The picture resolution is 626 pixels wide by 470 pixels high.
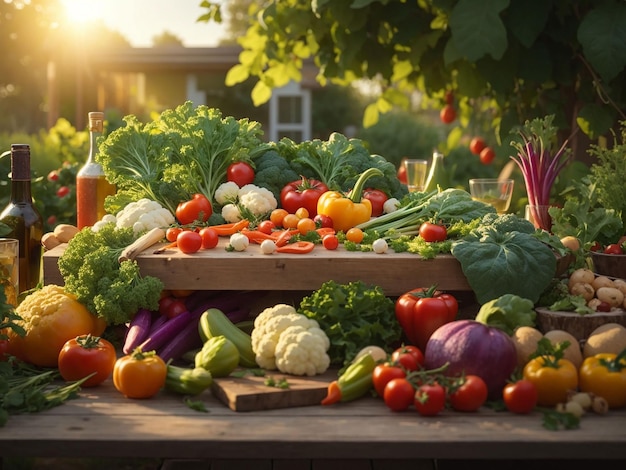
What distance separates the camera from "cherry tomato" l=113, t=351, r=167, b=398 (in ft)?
11.1

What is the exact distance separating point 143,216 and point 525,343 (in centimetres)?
202

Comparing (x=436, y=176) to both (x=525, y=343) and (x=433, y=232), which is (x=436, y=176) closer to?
(x=433, y=232)

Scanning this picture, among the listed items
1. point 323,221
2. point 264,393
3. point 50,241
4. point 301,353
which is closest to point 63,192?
point 50,241

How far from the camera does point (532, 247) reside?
3959 millimetres

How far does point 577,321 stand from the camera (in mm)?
3688

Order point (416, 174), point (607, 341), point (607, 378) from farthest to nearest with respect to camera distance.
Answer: point (416, 174), point (607, 341), point (607, 378)

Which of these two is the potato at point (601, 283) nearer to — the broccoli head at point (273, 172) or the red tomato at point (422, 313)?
the red tomato at point (422, 313)

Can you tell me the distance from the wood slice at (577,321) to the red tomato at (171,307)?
5.38 feet

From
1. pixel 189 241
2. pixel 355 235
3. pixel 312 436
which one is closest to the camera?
pixel 312 436

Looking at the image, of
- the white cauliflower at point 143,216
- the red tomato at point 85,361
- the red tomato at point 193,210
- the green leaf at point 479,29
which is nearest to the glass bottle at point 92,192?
the white cauliflower at point 143,216

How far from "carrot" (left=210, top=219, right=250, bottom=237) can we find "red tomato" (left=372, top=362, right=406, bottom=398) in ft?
4.59

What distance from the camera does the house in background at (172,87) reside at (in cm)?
2081

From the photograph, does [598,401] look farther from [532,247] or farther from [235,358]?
[235,358]

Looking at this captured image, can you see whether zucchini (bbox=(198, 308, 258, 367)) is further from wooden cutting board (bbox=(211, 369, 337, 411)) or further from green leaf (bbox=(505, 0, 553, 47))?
green leaf (bbox=(505, 0, 553, 47))
